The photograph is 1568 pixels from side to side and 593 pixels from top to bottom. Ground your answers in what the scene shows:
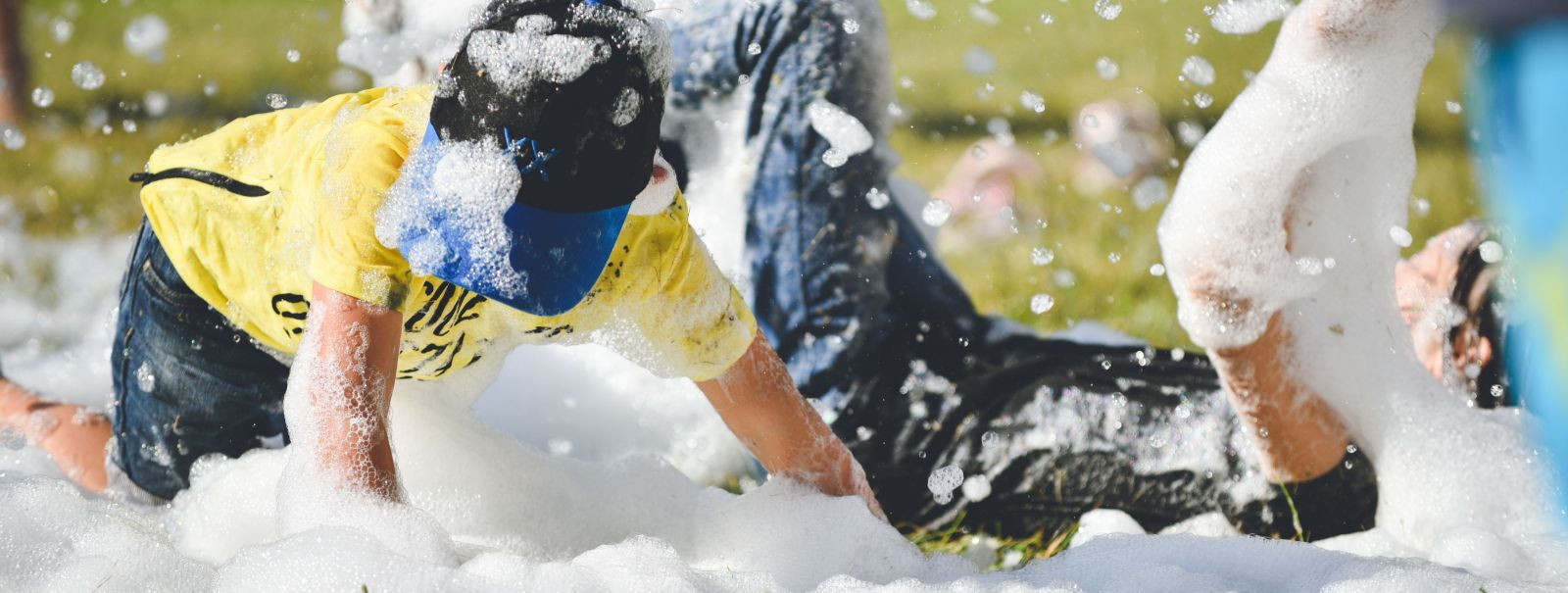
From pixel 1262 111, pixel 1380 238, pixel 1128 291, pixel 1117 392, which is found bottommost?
pixel 1128 291

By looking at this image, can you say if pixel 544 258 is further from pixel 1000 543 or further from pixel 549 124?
pixel 1000 543

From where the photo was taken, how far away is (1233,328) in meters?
1.68

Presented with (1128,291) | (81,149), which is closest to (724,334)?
(1128,291)

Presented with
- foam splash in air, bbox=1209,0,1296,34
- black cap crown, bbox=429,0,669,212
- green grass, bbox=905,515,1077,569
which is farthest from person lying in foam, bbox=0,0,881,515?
foam splash in air, bbox=1209,0,1296,34

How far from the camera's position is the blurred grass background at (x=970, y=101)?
8.69 ft

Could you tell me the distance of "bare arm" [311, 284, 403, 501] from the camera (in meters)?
1.15

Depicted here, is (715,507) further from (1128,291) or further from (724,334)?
(1128,291)

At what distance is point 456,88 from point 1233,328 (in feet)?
3.26

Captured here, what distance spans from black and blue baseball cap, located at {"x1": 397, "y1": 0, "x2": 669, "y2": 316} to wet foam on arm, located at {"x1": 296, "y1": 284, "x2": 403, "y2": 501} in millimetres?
80

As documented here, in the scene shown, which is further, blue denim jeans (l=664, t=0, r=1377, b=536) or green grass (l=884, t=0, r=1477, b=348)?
green grass (l=884, t=0, r=1477, b=348)

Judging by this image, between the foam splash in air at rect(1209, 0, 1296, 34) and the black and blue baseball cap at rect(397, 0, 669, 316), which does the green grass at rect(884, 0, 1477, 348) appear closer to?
the foam splash in air at rect(1209, 0, 1296, 34)

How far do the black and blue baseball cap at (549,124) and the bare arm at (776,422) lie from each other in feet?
1.12

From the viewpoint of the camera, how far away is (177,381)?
5.13 ft

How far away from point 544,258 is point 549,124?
0.11 metres
